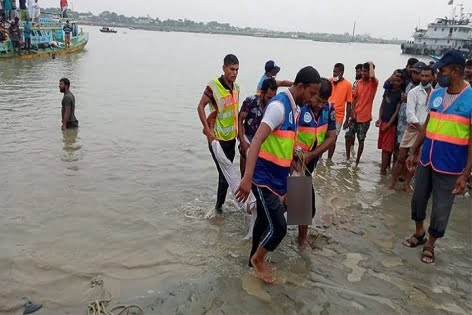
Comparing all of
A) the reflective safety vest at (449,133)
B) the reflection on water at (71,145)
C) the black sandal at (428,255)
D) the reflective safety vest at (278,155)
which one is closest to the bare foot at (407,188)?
the black sandal at (428,255)

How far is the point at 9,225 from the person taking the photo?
15.7 ft

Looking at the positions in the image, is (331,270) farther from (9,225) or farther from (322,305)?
(9,225)

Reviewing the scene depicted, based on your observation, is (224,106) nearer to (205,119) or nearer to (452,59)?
(205,119)

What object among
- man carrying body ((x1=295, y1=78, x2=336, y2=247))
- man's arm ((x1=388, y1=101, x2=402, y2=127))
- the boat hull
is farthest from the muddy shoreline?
the boat hull

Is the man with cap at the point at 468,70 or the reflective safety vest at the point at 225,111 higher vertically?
the man with cap at the point at 468,70

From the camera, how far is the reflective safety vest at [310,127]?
4137 mm

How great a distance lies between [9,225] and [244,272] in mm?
2829

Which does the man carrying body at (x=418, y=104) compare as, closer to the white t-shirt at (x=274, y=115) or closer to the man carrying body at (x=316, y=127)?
the man carrying body at (x=316, y=127)

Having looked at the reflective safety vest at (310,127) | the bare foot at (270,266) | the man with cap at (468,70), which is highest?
the man with cap at (468,70)

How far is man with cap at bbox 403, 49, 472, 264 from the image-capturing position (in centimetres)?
380

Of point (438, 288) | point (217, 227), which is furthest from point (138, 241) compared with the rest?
point (438, 288)

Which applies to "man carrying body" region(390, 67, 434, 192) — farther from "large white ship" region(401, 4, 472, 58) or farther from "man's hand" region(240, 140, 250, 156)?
"large white ship" region(401, 4, 472, 58)

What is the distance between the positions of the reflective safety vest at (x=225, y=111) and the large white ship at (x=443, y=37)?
57.5m

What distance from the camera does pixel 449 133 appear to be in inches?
153
